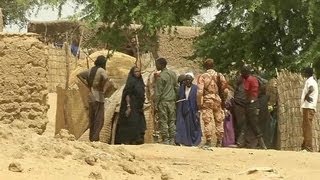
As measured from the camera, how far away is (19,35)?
9844 millimetres

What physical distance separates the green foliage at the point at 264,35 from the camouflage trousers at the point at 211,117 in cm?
298

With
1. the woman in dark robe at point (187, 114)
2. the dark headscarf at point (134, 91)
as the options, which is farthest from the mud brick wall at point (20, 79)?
the woman in dark robe at point (187, 114)

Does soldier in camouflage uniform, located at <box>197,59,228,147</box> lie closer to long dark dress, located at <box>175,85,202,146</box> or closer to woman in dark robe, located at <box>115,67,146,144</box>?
long dark dress, located at <box>175,85,202,146</box>

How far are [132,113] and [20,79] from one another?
220 cm

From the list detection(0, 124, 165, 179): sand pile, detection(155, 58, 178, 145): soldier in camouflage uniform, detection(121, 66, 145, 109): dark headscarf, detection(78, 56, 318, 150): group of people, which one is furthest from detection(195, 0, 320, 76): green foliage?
detection(0, 124, 165, 179): sand pile

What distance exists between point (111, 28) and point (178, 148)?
591 centimetres

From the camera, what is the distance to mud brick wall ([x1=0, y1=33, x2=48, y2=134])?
32.0 feet

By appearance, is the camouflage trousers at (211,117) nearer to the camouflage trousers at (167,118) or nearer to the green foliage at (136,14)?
the camouflage trousers at (167,118)

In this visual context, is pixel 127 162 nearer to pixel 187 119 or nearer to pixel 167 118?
pixel 167 118

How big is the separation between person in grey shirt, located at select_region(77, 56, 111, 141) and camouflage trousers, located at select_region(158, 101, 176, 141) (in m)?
0.80

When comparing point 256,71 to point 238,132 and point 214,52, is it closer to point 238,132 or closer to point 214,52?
point 214,52

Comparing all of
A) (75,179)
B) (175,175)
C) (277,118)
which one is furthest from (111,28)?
(75,179)

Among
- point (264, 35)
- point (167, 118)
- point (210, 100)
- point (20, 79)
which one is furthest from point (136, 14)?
point (20, 79)

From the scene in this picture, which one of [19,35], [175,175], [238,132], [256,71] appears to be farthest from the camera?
[256,71]
